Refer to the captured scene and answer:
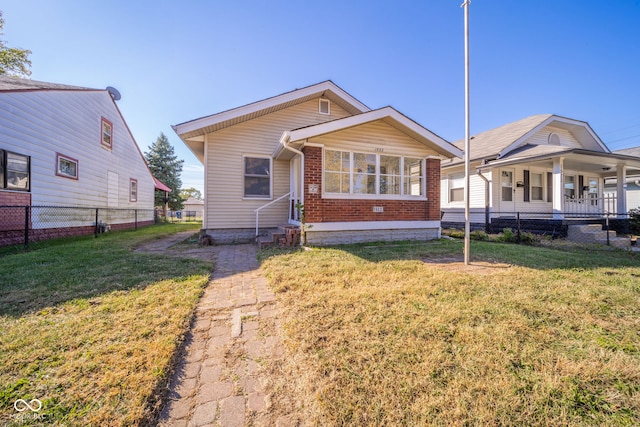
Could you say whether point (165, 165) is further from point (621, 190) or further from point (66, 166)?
point (621, 190)

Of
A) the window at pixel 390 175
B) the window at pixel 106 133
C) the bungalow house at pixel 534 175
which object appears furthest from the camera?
the window at pixel 106 133

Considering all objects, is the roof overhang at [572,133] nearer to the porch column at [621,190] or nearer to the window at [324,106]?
the porch column at [621,190]

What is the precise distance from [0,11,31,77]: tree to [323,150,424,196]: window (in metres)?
24.8

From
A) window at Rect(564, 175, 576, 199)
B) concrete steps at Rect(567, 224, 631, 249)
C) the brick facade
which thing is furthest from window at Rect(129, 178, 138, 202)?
window at Rect(564, 175, 576, 199)

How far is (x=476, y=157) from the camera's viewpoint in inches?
441

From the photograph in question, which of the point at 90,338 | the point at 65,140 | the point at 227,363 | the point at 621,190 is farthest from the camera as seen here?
the point at 621,190

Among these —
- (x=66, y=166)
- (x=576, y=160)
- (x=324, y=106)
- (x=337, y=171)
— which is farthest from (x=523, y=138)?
(x=66, y=166)

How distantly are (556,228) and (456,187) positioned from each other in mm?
4131

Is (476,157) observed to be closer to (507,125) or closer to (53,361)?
(507,125)

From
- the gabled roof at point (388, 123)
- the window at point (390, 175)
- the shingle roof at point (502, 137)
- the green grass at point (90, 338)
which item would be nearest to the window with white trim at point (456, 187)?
the shingle roof at point (502, 137)

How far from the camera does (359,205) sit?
6973 millimetres

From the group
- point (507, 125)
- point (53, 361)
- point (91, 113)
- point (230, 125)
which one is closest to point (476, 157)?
point (507, 125)

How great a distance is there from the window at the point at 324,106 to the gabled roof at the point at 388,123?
2697mm

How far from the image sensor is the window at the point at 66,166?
846 cm
